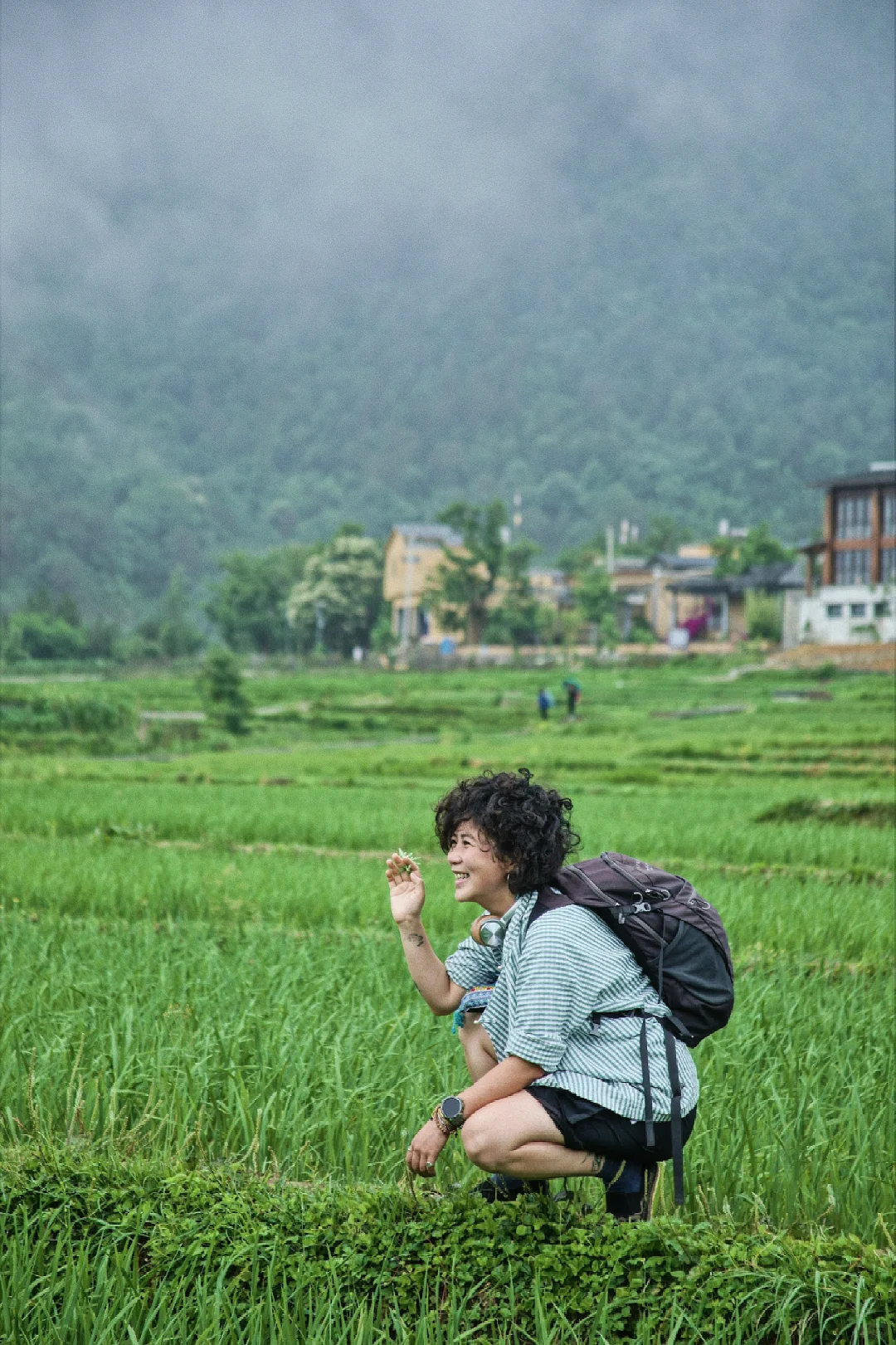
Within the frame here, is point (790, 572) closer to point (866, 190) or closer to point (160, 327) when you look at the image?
point (160, 327)

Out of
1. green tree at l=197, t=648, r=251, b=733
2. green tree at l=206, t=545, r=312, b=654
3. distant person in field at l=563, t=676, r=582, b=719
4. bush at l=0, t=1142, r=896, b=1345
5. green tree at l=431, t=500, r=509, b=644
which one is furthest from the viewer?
green tree at l=206, t=545, r=312, b=654

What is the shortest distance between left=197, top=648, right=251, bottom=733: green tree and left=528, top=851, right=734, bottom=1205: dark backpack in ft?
74.7

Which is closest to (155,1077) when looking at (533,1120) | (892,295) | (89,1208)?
(89,1208)

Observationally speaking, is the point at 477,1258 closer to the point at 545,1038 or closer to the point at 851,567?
the point at 545,1038

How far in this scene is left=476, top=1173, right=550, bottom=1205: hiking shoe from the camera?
2219mm

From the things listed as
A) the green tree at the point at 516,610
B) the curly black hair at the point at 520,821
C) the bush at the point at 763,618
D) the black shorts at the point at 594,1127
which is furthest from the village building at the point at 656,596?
the black shorts at the point at 594,1127

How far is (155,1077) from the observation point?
288cm

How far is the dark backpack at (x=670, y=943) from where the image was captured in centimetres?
212

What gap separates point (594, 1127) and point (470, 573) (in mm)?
37712

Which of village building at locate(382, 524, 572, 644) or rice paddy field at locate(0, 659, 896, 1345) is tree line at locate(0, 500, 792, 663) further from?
rice paddy field at locate(0, 659, 896, 1345)

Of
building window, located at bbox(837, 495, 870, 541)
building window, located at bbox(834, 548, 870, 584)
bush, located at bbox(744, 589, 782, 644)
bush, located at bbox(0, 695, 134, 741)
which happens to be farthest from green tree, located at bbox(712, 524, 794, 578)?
bush, located at bbox(0, 695, 134, 741)

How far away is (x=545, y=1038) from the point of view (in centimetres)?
204

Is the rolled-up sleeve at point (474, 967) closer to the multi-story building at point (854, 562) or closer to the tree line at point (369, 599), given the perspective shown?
the multi-story building at point (854, 562)

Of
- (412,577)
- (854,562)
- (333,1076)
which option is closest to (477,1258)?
(333,1076)
